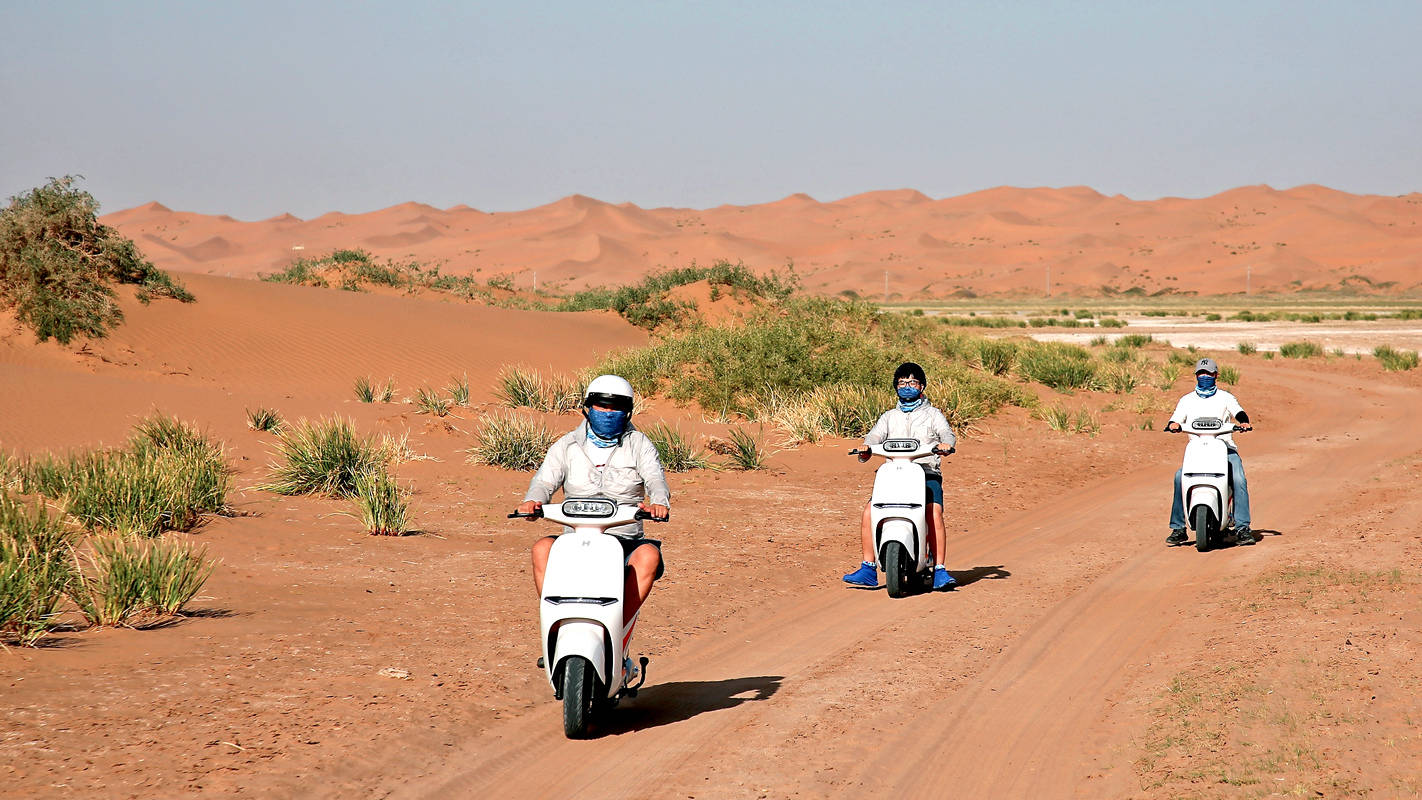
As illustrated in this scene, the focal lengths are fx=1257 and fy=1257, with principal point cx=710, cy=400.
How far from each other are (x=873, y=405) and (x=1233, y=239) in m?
150

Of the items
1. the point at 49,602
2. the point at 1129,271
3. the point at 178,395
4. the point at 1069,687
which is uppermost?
the point at 1129,271

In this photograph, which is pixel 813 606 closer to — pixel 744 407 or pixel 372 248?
pixel 744 407

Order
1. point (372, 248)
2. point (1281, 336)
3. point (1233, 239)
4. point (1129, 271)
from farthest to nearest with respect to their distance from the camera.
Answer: point (372, 248) < point (1233, 239) < point (1129, 271) < point (1281, 336)

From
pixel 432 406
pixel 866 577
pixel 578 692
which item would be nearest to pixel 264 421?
pixel 432 406

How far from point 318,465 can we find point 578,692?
27.5 feet

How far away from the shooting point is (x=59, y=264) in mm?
25484

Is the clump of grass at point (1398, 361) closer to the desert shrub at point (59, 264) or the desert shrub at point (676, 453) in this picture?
the desert shrub at point (676, 453)

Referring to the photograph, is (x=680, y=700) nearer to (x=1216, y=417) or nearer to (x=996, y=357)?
(x=1216, y=417)

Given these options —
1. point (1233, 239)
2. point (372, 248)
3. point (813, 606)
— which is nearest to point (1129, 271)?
point (1233, 239)

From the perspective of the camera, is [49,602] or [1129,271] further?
[1129,271]

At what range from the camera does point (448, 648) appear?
8.30 m

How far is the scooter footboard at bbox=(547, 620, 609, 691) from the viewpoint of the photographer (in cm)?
609

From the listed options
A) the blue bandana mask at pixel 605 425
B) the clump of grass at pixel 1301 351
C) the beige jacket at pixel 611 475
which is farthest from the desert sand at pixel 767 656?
the clump of grass at pixel 1301 351

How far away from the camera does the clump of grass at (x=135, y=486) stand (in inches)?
423
